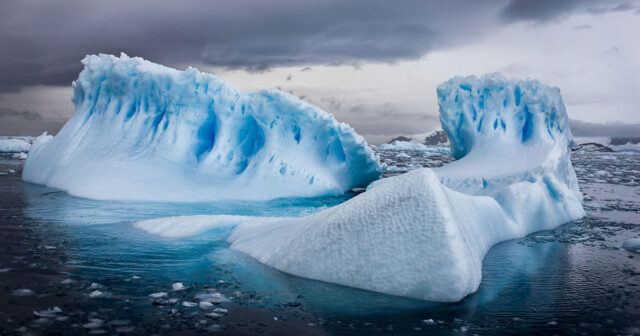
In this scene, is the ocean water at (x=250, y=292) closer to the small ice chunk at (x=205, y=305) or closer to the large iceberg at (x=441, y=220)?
the small ice chunk at (x=205, y=305)

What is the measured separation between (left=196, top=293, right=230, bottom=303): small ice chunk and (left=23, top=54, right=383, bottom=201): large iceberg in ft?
22.9

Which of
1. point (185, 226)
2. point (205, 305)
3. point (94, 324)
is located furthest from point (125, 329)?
point (185, 226)

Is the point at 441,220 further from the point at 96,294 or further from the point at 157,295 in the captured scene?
the point at 96,294

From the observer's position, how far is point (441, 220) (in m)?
4.42

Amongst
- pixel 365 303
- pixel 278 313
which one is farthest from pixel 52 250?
pixel 365 303

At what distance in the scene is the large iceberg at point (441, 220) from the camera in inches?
170

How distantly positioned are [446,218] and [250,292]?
1939 mm

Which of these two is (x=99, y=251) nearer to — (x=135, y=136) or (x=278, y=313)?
(x=278, y=313)

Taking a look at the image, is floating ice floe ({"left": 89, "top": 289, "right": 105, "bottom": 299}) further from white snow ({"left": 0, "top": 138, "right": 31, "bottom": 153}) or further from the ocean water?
white snow ({"left": 0, "top": 138, "right": 31, "bottom": 153})

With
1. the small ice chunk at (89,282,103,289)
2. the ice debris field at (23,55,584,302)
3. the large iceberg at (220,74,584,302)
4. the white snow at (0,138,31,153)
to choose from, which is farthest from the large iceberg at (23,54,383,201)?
the white snow at (0,138,31,153)

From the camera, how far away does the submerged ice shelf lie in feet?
14.2

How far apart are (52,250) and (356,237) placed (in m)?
3.62

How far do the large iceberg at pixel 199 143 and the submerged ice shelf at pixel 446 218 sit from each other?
316 cm

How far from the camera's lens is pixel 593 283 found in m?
4.89
